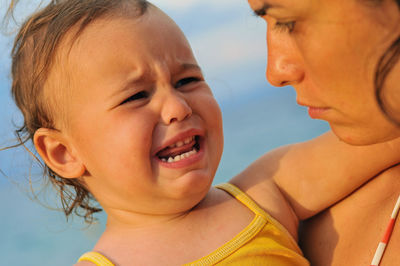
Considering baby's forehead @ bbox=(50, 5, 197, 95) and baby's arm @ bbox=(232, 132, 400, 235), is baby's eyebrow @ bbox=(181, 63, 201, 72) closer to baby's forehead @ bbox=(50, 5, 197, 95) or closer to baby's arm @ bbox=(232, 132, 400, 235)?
baby's forehead @ bbox=(50, 5, 197, 95)

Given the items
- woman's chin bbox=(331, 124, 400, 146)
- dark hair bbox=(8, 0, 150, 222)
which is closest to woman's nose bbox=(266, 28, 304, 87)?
woman's chin bbox=(331, 124, 400, 146)

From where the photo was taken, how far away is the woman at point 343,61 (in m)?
0.69

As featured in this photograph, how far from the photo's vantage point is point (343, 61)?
0.75 meters

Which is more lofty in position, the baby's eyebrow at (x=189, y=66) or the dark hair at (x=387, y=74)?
the dark hair at (x=387, y=74)

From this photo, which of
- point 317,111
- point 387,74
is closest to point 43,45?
point 317,111

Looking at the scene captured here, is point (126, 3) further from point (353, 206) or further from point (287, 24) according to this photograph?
point (353, 206)

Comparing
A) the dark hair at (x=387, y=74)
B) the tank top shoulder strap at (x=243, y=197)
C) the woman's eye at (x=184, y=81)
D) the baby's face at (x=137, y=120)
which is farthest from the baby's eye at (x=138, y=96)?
the dark hair at (x=387, y=74)

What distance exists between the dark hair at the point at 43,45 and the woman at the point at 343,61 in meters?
0.64

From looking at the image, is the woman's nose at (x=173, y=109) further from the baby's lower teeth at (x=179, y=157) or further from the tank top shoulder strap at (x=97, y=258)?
the tank top shoulder strap at (x=97, y=258)

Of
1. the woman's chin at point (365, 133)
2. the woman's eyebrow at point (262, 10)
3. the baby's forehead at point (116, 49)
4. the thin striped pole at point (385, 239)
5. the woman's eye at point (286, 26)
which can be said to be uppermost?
the woman's eyebrow at point (262, 10)

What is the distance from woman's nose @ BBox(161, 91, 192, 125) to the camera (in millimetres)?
1237

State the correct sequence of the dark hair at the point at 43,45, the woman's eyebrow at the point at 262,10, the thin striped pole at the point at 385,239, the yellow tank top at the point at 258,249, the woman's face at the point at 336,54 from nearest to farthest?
1. the woman's face at the point at 336,54
2. the woman's eyebrow at the point at 262,10
3. the thin striped pole at the point at 385,239
4. the yellow tank top at the point at 258,249
5. the dark hair at the point at 43,45

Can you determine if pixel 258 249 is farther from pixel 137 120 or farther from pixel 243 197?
pixel 137 120

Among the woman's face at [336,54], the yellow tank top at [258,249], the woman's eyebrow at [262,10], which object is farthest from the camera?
the yellow tank top at [258,249]
